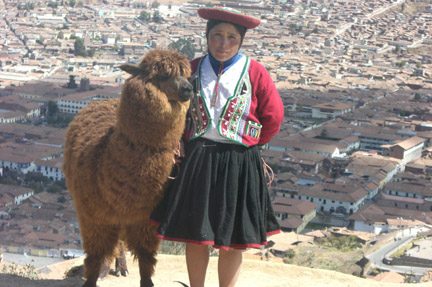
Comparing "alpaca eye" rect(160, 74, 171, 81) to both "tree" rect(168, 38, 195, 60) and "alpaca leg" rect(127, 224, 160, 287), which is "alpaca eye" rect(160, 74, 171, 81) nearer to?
"alpaca leg" rect(127, 224, 160, 287)

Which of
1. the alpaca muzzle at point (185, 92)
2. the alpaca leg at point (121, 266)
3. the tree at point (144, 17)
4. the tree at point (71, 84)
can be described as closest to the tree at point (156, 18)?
the tree at point (144, 17)

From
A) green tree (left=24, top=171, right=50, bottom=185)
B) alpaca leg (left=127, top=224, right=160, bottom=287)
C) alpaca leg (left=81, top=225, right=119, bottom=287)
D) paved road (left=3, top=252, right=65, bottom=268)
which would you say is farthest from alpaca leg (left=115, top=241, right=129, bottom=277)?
Answer: green tree (left=24, top=171, right=50, bottom=185)

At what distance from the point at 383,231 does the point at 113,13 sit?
6227 cm

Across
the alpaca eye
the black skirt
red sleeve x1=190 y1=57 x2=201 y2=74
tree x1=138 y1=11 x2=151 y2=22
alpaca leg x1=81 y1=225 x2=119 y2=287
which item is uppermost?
red sleeve x1=190 y1=57 x2=201 y2=74

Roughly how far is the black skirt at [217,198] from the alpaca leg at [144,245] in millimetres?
251

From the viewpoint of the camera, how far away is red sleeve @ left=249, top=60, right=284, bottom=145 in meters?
2.88

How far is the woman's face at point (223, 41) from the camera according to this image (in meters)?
2.85

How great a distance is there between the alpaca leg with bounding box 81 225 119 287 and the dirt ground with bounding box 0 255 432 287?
1.11 feet

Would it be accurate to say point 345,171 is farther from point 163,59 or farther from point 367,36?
point 367,36

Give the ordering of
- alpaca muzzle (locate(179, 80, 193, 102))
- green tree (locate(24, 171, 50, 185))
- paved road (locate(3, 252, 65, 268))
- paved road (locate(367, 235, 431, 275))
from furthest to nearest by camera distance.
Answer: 1. green tree (locate(24, 171, 50, 185))
2. paved road (locate(3, 252, 65, 268))
3. paved road (locate(367, 235, 431, 275))
4. alpaca muzzle (locate(179, 80, 193, 102))

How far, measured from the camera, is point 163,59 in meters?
2.88

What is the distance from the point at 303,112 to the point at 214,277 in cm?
3283

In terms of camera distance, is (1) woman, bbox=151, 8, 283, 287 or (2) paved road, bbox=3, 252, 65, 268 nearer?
(1) woman, bbox=151, 8, 283, 287

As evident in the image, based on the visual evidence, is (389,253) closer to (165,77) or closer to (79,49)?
(165,77)
